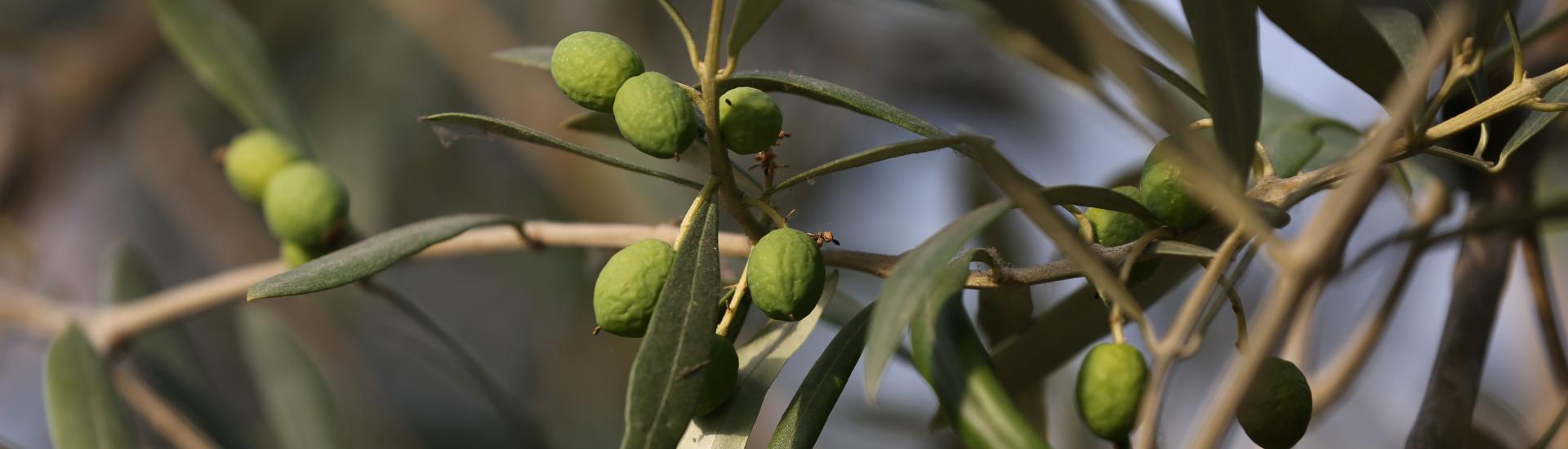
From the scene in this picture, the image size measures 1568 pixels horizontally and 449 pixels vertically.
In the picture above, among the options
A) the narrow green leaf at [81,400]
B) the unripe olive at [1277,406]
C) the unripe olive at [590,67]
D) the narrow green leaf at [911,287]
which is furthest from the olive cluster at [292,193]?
the unripe olive at [1277,406]

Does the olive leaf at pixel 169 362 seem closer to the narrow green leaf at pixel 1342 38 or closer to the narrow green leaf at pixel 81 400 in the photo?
the narrow green leaf at pixel 81 400

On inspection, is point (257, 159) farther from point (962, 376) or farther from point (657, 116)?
point (962, 376)

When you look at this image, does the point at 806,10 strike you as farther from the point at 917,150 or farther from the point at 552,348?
the point at 917,150

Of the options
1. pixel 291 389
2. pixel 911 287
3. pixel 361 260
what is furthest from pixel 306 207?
pixel 911 287

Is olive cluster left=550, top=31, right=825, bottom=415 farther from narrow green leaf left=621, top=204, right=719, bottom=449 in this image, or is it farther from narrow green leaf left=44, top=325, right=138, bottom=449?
narrow green leaf left=44, top=325, right=138, bottom=449

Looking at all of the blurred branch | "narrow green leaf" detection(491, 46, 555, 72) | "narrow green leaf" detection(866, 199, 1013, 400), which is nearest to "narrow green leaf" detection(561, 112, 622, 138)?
"narrow green leaf" detection(491, 46, 555, 72)

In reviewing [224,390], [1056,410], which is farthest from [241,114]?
[224,390]
